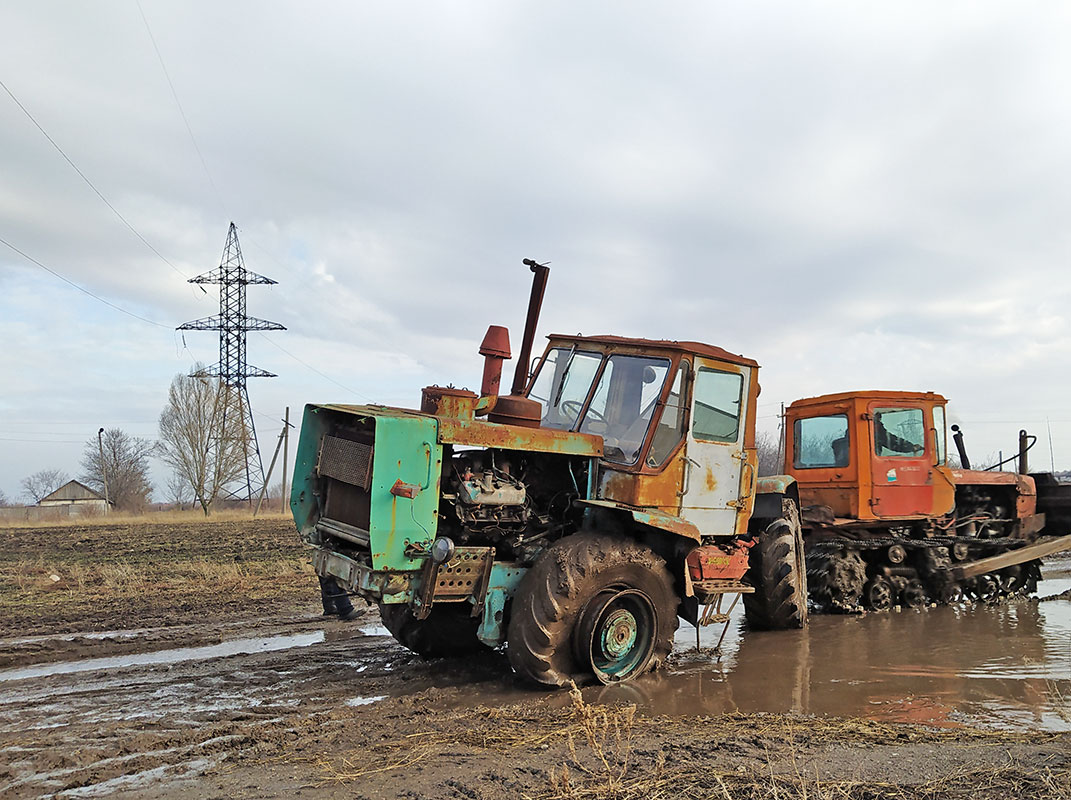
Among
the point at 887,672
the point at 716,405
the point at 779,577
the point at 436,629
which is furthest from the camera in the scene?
the point at 779,577

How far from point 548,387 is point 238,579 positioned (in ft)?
23.6

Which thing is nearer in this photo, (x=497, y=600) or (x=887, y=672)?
(x=497, y=600)

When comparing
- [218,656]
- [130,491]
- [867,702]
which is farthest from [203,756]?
[130,491]

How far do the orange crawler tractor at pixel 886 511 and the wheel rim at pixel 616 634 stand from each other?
4481 mm

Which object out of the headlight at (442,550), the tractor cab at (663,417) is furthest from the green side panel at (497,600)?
the tractor cab at (663,417)

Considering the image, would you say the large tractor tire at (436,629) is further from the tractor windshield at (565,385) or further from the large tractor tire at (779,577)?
the large tractor tire at (779,577)

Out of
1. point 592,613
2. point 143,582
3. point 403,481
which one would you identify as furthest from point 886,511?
point 143,582

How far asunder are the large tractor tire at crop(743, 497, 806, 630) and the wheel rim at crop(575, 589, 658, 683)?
2.47m

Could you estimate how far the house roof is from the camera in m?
73.5

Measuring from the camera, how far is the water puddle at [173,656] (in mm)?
6541

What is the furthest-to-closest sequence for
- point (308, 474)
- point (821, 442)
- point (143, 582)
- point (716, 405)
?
point (143, 582) < point (821, 442) < point (716, 405) < point (308, 474)

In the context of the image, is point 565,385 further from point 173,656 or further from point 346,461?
point 173,656

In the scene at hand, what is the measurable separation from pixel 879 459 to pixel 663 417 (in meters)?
4.91

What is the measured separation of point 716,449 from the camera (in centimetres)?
712
